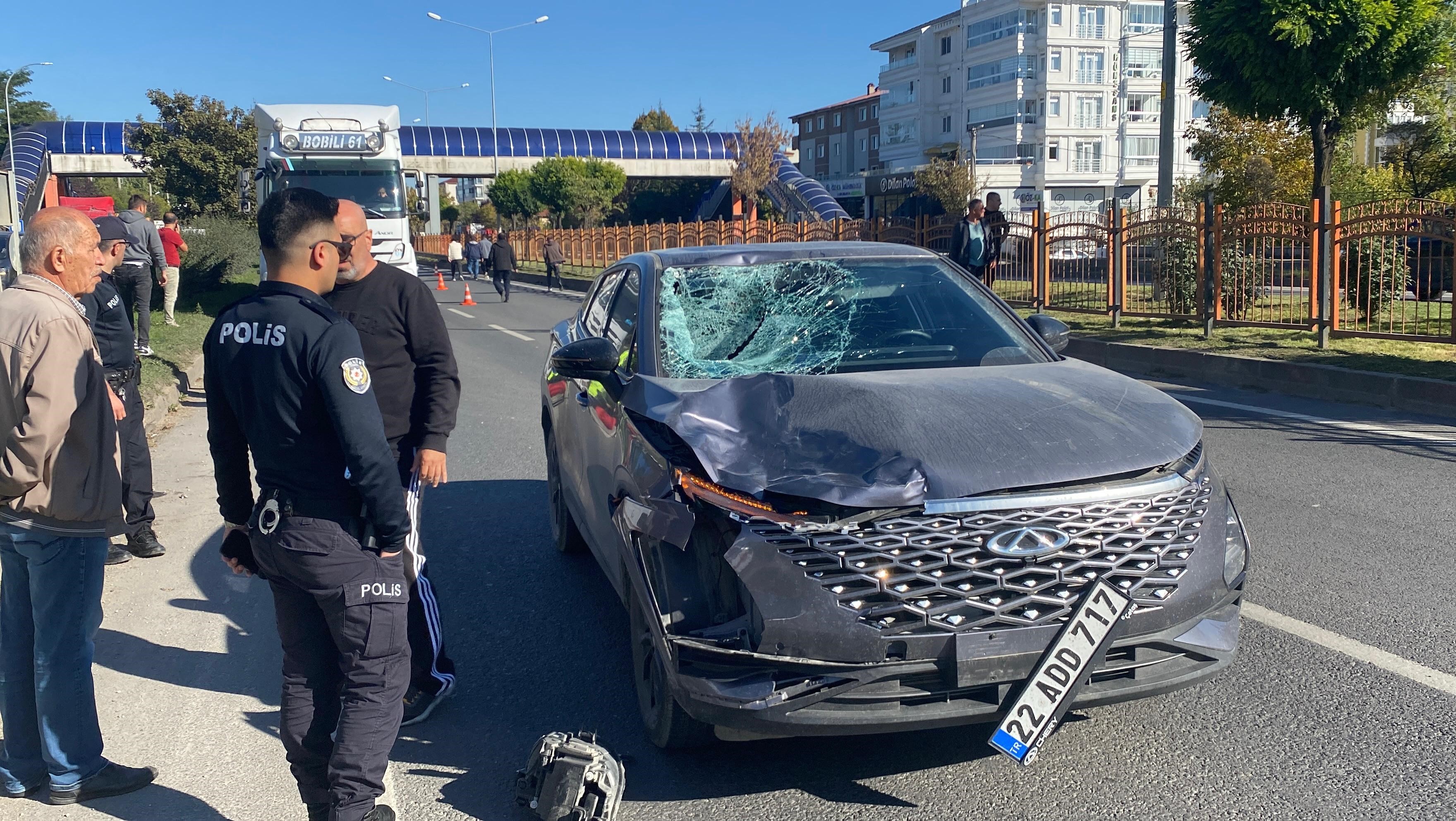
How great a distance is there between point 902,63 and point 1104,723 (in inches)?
3311

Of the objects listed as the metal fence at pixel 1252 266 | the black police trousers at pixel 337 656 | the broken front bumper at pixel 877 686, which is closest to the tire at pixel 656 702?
the broken front bumper at pixel 877 686

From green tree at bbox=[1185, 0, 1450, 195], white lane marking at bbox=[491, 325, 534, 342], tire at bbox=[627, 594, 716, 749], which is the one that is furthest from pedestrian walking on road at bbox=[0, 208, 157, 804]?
white lane marking at bbox=[491, 325, 534, 342]

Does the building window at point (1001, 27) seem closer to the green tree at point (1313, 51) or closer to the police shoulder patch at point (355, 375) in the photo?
the green tree at point (1313, 51)

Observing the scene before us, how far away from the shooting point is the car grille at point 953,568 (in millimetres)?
2926

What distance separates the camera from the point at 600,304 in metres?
5.52

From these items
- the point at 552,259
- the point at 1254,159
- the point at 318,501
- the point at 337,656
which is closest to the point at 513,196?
the point at 552,259

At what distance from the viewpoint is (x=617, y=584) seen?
3.84 metres

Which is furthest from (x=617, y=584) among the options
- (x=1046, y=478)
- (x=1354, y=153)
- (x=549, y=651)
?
(x=1354, y=153)

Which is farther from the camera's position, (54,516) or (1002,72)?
(1002,72)

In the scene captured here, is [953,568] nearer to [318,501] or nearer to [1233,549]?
[1233,549]

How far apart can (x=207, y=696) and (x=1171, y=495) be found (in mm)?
3493

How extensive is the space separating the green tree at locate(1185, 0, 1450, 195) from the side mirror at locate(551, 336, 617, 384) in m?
12.3

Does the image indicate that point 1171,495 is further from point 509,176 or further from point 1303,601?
point 509,176

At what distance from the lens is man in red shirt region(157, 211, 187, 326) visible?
17.3 m
